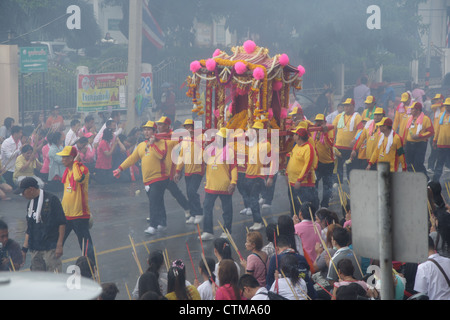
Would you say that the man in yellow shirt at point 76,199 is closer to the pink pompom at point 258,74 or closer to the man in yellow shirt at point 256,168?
the man in yellow shirt at point 256,168

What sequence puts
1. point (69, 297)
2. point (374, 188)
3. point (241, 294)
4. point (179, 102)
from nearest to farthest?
Result: point (69, 297) < point (374, 188) < point (241, 294) < point (179, 102)

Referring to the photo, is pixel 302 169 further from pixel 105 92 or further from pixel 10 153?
pixel 105 92

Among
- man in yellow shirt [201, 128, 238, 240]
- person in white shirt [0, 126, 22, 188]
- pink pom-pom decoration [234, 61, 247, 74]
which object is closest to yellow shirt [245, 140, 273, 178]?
man in yellow shirt [201, 128, 238, 240]

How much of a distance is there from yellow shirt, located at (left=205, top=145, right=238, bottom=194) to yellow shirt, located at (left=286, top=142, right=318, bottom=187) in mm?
999

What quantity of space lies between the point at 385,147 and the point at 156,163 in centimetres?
384

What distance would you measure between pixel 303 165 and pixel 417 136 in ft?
12.6

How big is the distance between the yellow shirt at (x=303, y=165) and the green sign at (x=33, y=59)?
892 centimetres

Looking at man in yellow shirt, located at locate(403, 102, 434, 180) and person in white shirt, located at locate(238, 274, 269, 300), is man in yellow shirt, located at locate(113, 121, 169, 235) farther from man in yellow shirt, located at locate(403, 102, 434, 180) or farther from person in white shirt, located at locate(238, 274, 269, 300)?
person in white shirt, located at locate(238, 274, 269, 300)

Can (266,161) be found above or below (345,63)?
below

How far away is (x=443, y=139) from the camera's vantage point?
1427 cm

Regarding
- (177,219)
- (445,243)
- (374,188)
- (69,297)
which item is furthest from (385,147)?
(69,297)

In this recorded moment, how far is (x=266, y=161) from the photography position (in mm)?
→ 11484

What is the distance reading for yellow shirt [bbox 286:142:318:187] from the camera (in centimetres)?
1098

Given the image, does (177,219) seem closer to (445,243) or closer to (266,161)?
(266,161)
